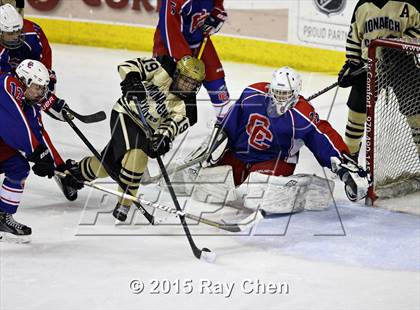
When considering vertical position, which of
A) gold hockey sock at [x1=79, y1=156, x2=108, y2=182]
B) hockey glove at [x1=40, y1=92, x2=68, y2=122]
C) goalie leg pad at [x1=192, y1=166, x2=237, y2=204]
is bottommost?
goalie leg pad at [x1=192, y1=166, x2=237, y2=204]

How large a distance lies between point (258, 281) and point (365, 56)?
60.7 inches

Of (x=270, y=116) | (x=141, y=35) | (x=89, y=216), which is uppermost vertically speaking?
(x=270, y=116)

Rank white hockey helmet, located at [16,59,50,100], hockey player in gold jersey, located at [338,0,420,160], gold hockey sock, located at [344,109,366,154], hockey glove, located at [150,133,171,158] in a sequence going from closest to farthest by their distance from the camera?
white hockey helmet, located at [16,59,50,100]
hockey glove, located at [150,133,171,158]
hockey player in gold jersey, located at [338,0,420,160]
gold hockey sock, located at [344,109,366,154]

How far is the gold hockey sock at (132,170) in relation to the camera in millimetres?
4875

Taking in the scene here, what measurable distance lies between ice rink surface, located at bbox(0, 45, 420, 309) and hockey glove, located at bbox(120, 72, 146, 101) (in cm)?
55

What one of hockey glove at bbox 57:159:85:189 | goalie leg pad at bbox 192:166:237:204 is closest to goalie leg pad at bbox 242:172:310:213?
goalie leg pad at bbox 192:166:237:204

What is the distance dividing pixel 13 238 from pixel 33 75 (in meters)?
0.68

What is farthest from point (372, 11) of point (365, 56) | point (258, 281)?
point (258, 281)

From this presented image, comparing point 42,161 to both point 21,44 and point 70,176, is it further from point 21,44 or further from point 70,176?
point 21,44

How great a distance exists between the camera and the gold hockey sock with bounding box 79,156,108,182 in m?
5.13

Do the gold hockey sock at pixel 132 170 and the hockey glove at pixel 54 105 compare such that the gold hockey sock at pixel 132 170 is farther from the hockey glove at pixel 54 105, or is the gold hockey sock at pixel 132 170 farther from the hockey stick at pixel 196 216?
the hockey glove at pixel 54 105

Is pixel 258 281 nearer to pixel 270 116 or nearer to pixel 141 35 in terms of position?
pixel 270 116

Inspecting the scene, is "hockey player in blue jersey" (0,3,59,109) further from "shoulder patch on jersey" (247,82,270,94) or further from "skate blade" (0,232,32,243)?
"shoulder patch on jersey" (247,82,270,94)

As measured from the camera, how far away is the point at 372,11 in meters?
5.34
